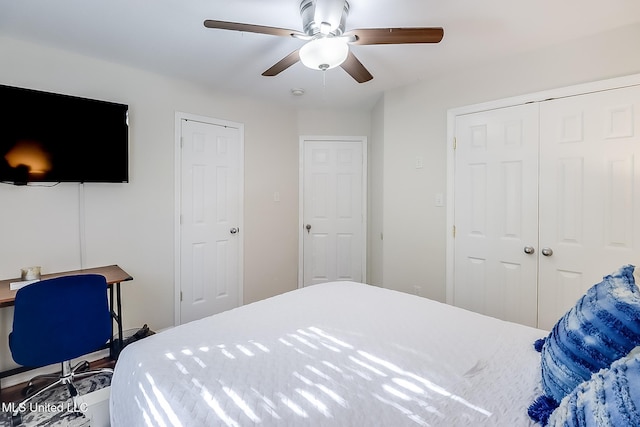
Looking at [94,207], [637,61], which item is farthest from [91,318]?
[637,61]

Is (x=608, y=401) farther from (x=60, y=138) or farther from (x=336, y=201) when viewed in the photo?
(x=336, y=201)

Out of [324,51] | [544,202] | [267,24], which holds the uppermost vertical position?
[267,24]

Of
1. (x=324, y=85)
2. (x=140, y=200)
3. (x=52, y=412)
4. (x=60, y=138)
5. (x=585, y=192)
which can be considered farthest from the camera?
(x=324, y=85)

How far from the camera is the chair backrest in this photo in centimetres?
168

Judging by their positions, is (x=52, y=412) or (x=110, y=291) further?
(x=110, y=291)

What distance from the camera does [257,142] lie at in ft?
11.6

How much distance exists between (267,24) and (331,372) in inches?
76.1

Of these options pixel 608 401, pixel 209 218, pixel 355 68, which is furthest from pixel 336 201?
pixel 608 401

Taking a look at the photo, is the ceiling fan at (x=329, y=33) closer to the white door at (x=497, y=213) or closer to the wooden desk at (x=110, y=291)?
the white door at (x=497, y=213)

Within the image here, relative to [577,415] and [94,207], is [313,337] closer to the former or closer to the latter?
[577,415]

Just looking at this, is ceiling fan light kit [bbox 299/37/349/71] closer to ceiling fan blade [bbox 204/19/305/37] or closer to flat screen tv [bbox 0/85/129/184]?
ceiling fan blade [bbox 204/19/305/37]

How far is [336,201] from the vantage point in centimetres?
383

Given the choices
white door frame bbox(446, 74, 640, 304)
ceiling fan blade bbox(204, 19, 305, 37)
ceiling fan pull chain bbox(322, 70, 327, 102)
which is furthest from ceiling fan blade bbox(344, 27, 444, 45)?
white door frame bbox(446, 74, 640, 304)

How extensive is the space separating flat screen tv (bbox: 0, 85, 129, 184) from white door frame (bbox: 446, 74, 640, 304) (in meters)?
2.68
